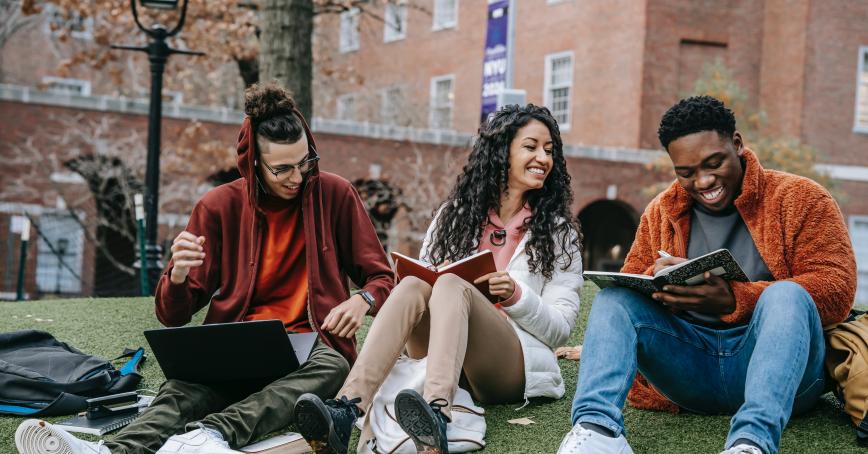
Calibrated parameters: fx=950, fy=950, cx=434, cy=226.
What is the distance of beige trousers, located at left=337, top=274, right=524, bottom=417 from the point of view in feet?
12.0

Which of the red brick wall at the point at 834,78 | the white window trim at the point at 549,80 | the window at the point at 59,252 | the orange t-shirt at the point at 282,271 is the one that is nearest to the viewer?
the orange t-shirt at the point at 282,271

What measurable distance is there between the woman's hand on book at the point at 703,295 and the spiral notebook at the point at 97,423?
7.60ft

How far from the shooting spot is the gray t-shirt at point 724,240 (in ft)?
12.4

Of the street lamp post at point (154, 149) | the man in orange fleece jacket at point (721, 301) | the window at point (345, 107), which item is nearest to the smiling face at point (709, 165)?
the man in orange fleece jacket at point (721, 301)

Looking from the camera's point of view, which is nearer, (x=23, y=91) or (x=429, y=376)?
(x=429, y=376)

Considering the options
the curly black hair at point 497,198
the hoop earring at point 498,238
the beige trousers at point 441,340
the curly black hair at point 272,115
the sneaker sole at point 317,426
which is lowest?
the sneaker sole at point 317,426

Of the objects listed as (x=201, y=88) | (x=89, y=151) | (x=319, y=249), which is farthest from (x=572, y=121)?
(x=319, y=249)

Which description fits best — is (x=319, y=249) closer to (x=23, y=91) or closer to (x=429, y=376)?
(x=429, y=376)

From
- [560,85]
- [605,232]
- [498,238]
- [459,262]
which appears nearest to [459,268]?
[459,262]

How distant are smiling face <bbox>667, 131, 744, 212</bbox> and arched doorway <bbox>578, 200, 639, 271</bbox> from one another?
19.8m

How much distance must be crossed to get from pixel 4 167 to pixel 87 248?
2.19 metres

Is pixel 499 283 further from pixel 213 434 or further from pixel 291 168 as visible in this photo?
pixel 213 434

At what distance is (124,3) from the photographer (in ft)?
45.2

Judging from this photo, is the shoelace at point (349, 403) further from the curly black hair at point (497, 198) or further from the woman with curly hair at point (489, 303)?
the curly black hair at point (497, 198)
